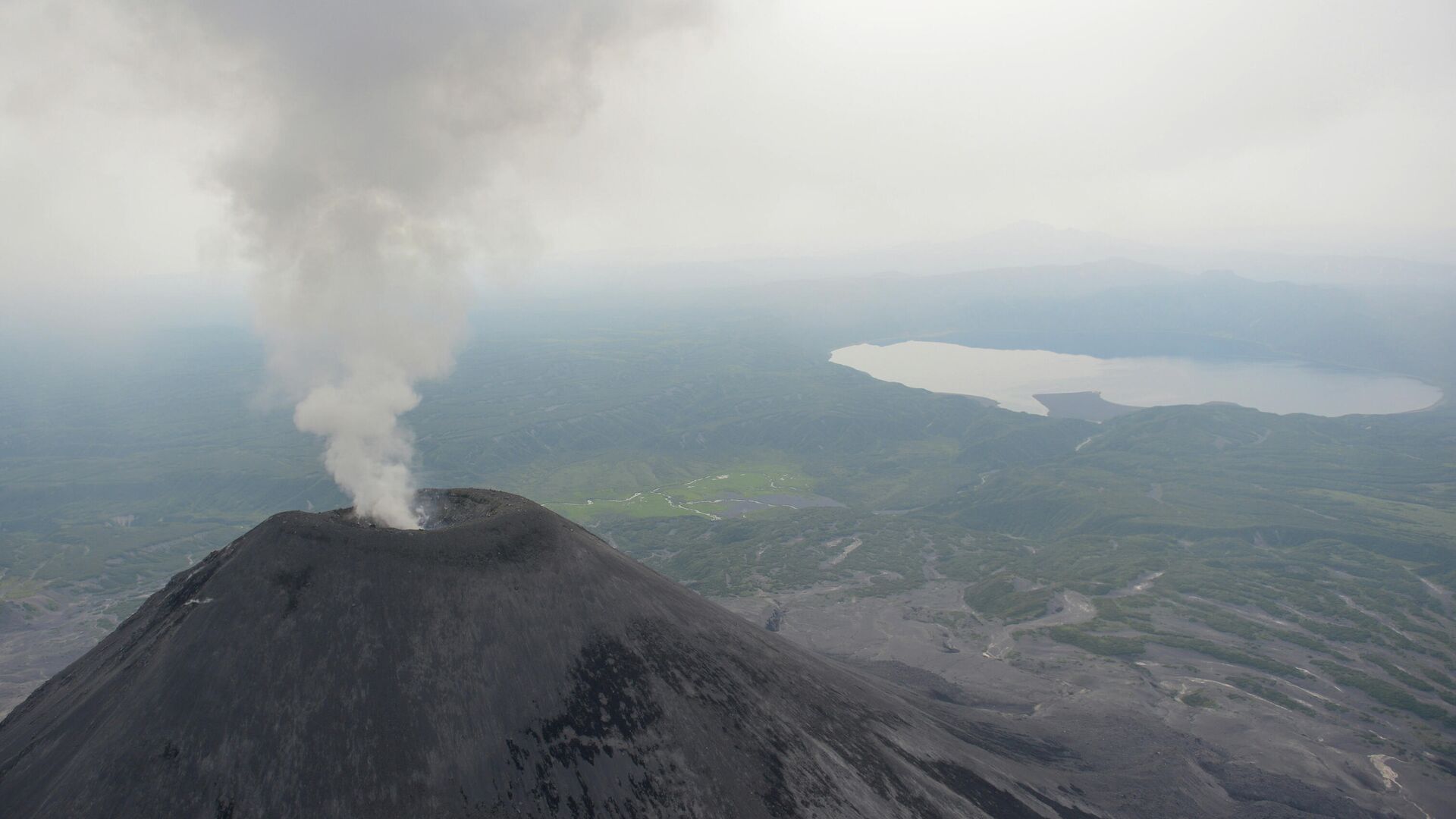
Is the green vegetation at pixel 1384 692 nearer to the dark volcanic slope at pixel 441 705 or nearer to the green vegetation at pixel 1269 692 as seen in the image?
the green vegetation at pixel 1269 692

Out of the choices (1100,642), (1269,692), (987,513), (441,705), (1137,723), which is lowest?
(1269,692)

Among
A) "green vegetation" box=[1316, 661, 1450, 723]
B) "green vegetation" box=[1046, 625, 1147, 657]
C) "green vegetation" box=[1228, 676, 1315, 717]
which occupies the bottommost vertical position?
"green vegetation" box=[1316, 661, 1450, 723]

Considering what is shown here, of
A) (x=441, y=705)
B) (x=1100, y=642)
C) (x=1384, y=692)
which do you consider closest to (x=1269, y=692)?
(x=1384, y=692)

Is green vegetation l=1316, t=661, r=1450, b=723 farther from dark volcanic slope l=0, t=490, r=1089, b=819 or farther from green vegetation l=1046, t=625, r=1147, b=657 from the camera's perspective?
dark volcanic slope l=0, t=490, r=1089, b=819

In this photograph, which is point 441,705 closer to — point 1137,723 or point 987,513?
point 1137,723

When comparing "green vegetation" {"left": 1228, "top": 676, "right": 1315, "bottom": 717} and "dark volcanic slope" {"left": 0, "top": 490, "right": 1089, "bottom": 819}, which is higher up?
"dark volcanic slope" {"left": 0, "top": 490, "right": 1089, "bottom": 819}

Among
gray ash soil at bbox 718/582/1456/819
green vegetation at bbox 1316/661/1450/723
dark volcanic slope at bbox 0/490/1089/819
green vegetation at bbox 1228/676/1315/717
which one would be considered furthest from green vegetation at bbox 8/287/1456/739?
dark volcanic slope at bbox 0/490/1089/819

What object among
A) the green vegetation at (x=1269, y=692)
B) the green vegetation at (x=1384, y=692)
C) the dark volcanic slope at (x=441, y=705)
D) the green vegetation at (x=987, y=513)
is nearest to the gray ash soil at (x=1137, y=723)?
the green vegetation at (x=1269, y=692)

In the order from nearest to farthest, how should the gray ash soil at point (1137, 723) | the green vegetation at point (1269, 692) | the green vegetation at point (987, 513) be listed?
the gray ash soil at point (1137, 723) < the green vegetation at point (1269, 692) < the green vegetation at point (987, 513)
